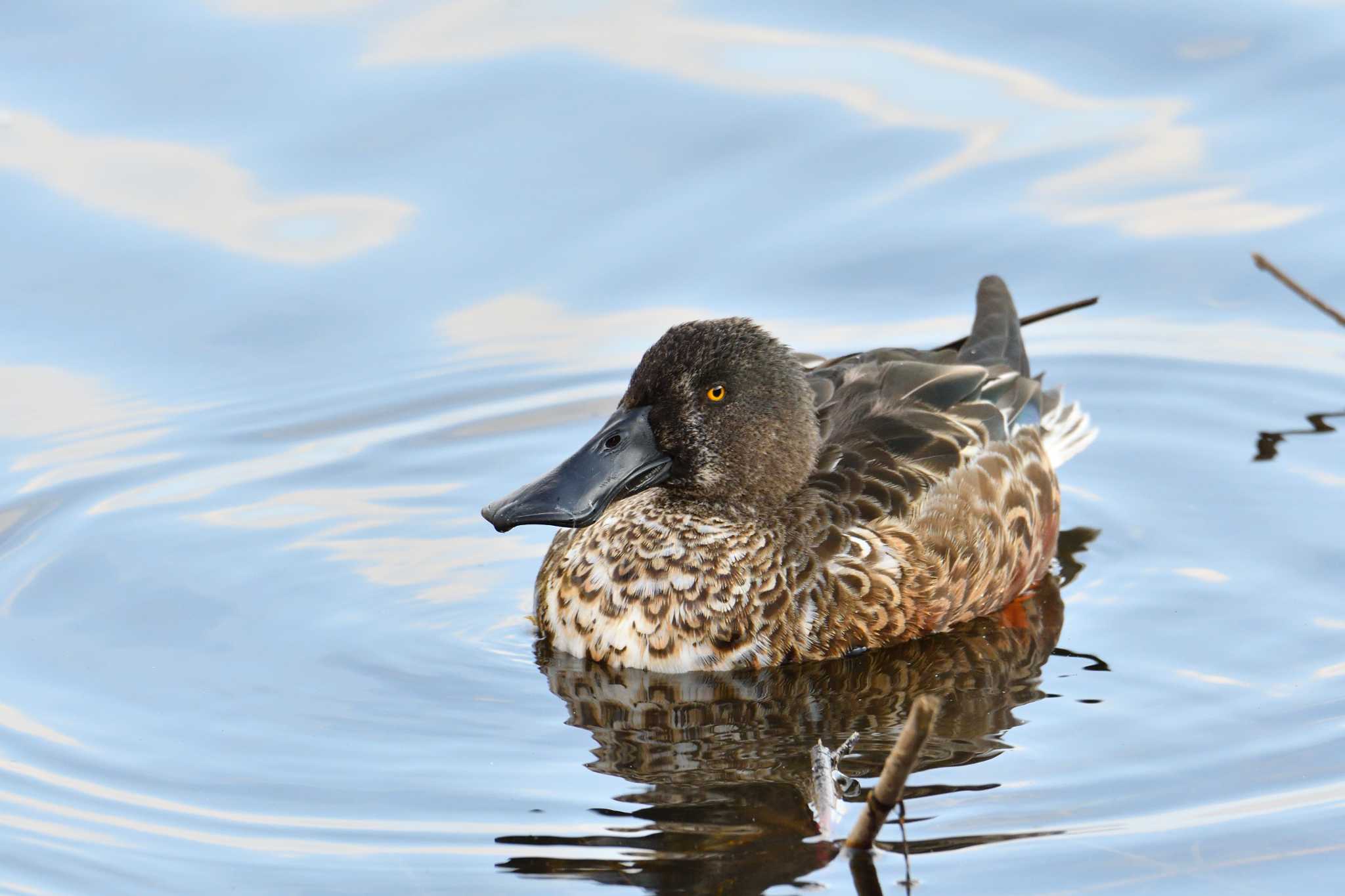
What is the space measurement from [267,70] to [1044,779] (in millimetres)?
7339

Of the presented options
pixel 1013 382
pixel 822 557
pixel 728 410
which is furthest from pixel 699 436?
pixel 1013 382

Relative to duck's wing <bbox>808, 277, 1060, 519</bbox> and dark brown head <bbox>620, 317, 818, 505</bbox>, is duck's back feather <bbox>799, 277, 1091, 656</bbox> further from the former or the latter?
dark brown head <bbox>620, 317, 818, 505</bbox>

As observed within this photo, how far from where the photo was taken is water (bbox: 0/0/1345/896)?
22.4 feet

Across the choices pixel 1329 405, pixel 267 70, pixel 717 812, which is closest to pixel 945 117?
pixel 1329 405

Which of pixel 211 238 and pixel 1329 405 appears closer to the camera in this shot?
pixel 1329 405

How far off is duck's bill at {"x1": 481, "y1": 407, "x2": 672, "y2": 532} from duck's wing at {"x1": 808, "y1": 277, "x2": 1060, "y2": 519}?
0.75m

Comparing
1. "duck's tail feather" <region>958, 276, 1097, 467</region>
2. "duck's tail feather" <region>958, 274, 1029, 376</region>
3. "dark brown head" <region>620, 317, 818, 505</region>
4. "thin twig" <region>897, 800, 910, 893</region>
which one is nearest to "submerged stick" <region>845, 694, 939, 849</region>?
"thin twig" <region>897, 800, 910, 893</region>

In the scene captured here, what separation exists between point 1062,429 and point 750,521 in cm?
239

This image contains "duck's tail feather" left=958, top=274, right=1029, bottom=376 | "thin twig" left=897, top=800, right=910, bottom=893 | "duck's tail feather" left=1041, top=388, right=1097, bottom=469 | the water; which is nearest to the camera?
"thin twig" left=897, top=800, right=910, bottom=893

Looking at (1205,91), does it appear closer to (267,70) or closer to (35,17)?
(267,70)

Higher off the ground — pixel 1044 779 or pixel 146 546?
pixel 146 546

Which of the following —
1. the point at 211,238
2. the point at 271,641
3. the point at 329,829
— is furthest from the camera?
the point at 211,238

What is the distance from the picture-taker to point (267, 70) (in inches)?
490

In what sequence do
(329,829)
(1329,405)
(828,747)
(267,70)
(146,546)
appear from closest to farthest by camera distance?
(329,829)
(828,747)
(146,546)
(1329,405)
(267,70)
